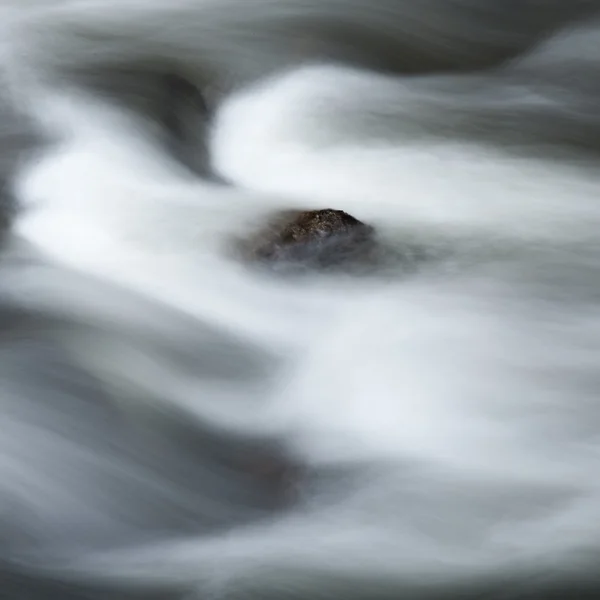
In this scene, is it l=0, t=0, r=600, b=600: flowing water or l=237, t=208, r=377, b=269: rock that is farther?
l=237, t=208, r=377, b=269: rock


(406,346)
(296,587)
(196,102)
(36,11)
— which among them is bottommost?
(296,587)

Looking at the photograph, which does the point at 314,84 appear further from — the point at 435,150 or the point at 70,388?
the point at 70,388

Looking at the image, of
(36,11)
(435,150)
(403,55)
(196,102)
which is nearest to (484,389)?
(435,150)

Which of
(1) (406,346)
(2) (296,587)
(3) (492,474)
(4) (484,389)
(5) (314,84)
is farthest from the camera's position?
(5) (314,84)

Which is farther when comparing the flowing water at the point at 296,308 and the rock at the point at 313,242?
the rock at the point at 313,242

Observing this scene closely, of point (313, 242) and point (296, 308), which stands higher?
point (313, 242)

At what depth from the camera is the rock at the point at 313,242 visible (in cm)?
364

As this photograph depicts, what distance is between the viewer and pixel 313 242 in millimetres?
3639

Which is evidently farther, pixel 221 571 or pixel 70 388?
pixel 70 388

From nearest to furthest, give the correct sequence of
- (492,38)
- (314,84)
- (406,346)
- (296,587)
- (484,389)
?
(296,587) → (484,389) → (406,346) → (314,84) → (492,38)

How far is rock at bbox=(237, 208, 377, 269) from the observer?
11.9 ft

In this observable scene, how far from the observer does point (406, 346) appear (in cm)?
341

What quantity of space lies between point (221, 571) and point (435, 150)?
2.48 metres

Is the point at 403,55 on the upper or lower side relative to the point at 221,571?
upper
